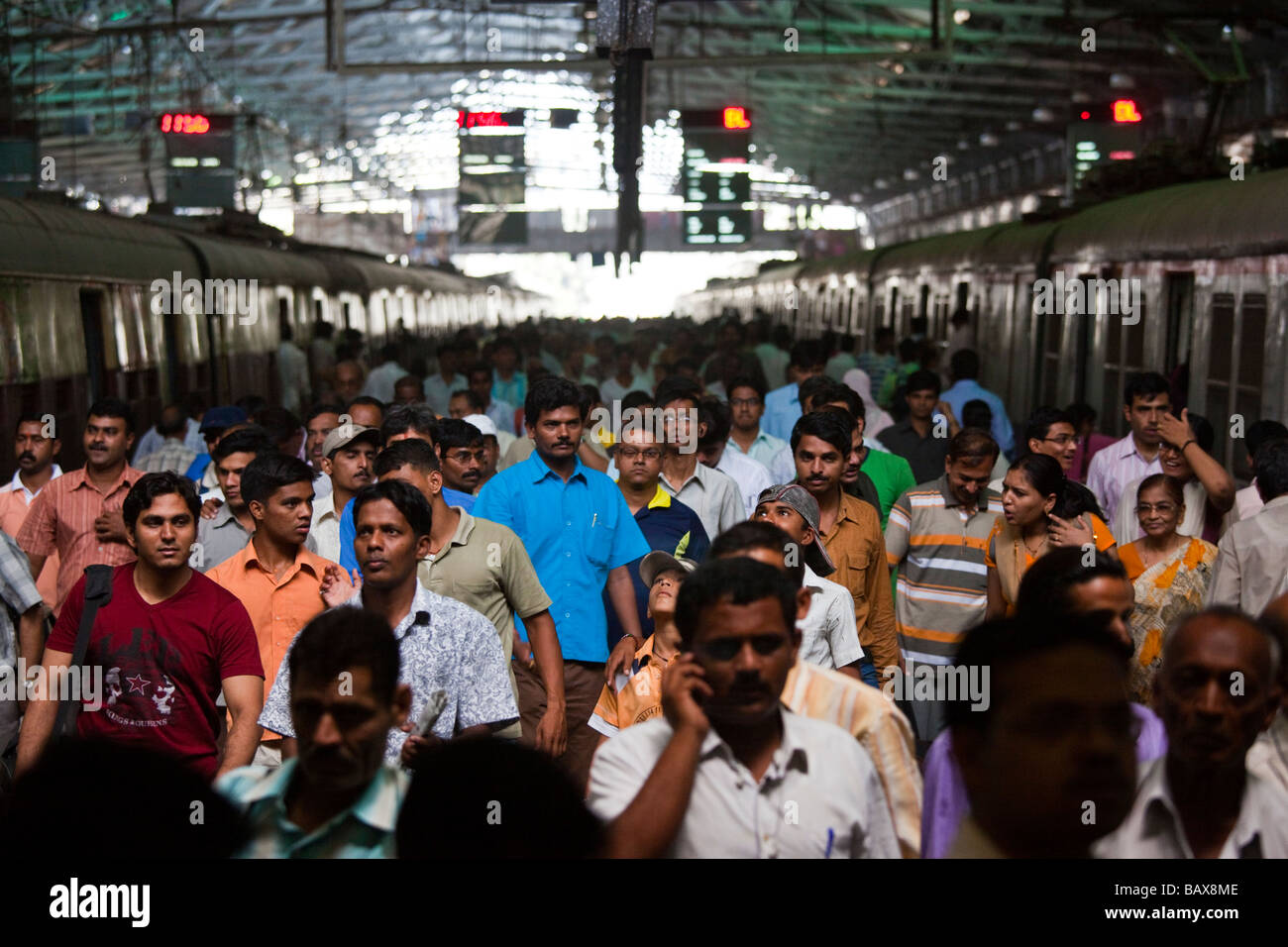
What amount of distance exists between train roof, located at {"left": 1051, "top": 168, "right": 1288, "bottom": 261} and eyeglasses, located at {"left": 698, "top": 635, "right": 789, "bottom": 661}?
26.1ft

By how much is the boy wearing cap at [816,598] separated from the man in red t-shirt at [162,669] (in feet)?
5.67

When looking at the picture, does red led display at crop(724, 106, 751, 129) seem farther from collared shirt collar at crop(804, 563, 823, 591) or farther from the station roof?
collared shirt collar at crop(804, 563, 823, 591)

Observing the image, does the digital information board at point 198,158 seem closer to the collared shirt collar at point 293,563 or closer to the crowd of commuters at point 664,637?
the crowd of commuters at point 664,637

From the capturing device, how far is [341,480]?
7203mm

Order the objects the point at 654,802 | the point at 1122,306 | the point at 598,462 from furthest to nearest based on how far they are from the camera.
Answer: the point at 1122,306 < the point at 598,462 < the point at 654,802

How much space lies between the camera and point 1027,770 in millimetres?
2844

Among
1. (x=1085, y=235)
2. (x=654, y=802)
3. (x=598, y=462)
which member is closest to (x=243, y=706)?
(x=654, y=802)

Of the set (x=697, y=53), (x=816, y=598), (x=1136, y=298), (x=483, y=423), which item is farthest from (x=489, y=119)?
(x=816, y=598)

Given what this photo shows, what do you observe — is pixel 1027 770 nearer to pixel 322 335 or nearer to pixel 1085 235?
pixel 1085 235

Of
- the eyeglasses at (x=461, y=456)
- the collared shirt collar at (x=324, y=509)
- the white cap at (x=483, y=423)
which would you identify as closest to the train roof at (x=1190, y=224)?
the white cap at (x=483, y=423)

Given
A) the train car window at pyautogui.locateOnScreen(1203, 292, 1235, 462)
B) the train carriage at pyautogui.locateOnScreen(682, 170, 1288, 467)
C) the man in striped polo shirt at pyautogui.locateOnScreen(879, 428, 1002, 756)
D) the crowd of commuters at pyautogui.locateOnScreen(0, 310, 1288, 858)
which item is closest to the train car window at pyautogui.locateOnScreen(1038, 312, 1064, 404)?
the train carriage at pyautogui.locateOnScreen(682, 170, 1288, 467)

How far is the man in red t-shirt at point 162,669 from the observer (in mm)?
4953

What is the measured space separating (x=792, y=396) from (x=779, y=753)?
900 centimetres
